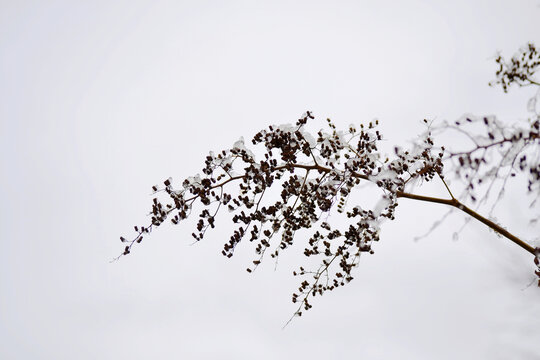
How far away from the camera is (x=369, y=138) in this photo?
544cm

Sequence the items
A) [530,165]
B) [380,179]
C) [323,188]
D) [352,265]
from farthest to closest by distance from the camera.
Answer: [352,265]
[323,188]
[380,179]
[530,165]

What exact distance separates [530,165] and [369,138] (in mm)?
2621

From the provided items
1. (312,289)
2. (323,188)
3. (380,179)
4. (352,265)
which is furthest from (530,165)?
(312,289)

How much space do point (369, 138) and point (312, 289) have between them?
2.25 metres

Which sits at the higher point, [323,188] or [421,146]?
[421,146]

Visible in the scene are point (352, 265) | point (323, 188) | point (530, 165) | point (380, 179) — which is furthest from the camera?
point (352, 265)

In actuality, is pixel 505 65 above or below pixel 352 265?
above

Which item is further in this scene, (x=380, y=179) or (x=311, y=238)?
(x=311, y=238)

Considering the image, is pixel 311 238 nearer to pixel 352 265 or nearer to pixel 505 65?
pixel 352 265

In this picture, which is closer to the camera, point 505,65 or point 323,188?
point 323,188

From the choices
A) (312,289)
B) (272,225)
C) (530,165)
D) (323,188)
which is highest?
(323,188)

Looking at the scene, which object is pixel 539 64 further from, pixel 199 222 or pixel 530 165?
pixel 199 222

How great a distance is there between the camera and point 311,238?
5.63 m

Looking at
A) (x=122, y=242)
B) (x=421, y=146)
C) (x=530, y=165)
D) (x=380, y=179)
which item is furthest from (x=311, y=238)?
(x=530, y=165)
